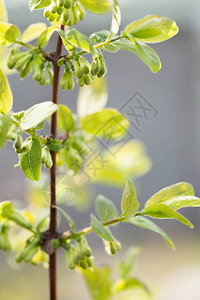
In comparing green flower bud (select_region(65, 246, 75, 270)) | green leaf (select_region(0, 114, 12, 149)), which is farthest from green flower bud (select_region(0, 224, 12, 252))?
green leaf (select_region(0, 114, 12, 149))

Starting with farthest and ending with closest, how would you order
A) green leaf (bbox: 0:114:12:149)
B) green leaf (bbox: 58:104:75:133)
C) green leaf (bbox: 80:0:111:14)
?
green leaf (bbox: 58:104:75:133), green leaf (bbox: 80:0:111:14), green leaf (bbox: 0:114:12:149)

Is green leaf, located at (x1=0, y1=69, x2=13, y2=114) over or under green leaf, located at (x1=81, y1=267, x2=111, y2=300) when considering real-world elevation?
over

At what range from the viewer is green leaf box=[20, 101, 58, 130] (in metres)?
0.31

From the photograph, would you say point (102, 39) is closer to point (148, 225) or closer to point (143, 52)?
point (143, 52)

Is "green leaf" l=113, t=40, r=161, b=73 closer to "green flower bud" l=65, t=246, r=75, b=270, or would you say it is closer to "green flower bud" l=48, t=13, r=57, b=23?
"green flower bud" l=48, t=13, r=57, b=23

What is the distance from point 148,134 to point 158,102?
48 centimetres

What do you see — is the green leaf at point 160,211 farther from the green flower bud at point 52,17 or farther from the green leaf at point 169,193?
the green flower bud at point 52,17

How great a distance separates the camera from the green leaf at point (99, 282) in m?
0.55

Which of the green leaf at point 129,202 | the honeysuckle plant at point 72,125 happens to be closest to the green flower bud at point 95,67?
the honeysuckle plant at point 72,125

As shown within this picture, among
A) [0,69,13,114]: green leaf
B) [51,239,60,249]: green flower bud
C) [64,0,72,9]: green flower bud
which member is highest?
[64,0,72,9]: green flower bud

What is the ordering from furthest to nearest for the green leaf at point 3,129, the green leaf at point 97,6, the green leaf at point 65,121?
1. the green leaf at point 65,121
2. the green leaf at point 97,6
3. the green leaf at point 3,129

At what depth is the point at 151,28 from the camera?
0.33 meters

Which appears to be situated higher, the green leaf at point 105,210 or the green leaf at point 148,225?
the green leaf at point 148,225

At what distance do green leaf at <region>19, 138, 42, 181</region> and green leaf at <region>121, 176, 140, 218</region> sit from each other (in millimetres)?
84
